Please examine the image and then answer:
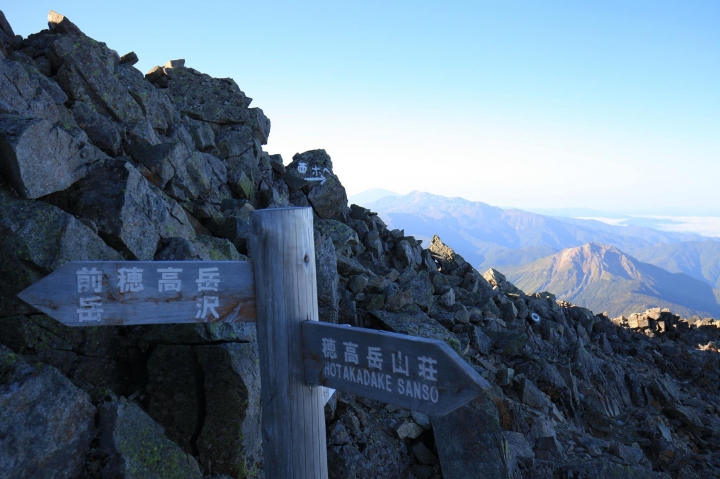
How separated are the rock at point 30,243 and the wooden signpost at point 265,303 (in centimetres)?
300

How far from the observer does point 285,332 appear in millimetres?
5223

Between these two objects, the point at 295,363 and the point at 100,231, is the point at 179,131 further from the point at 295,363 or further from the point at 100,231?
the point at 295,363

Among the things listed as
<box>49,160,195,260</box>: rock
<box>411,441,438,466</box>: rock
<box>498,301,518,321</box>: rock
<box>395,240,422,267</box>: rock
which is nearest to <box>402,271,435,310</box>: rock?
<box>395,240,422,267</box>: rock

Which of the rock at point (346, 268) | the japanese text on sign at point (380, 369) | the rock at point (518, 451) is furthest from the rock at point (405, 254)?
the japanese text on sign at point (380, 369)

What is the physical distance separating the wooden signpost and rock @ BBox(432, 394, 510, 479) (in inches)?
240

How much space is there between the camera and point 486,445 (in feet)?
35.1

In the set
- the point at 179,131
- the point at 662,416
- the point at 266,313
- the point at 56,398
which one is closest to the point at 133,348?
the point at 56,398

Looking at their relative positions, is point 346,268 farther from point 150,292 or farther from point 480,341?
point 150,292

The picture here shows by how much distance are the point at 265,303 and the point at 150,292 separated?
53.4 inches

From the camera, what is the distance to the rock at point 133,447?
6.47 meters

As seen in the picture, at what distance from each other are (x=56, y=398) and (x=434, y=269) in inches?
785

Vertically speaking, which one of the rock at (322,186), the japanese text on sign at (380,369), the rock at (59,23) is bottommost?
the japanese text on sign at (380,369)

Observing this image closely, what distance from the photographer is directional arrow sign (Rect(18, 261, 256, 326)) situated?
533cm

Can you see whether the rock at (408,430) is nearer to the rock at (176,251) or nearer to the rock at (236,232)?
the rock at (176,251)
